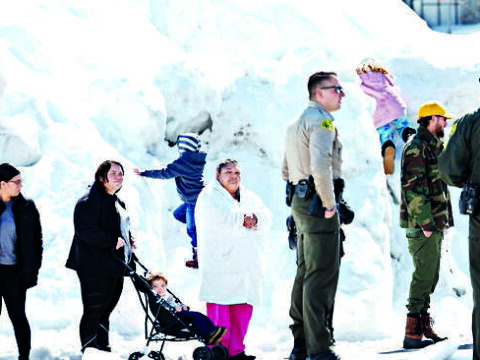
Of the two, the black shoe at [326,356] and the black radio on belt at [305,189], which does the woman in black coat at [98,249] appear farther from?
the black shoe at [326,356]

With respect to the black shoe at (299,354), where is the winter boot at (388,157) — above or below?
above

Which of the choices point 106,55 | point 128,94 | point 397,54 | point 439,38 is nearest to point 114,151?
point 128,94

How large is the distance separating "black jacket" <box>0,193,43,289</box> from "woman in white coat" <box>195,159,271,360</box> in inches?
51.1

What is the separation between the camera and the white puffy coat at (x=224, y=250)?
784 cm

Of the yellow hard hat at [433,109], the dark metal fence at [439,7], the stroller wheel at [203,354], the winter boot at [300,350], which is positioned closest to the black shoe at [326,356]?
the winter boot at [300,350]

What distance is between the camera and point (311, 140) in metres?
6.46

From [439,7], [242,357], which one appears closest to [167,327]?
[242,357]

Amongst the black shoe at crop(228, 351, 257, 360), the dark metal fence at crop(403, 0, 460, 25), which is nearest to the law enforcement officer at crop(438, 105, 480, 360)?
the black shoe at crop(228, 351, 257, 360)

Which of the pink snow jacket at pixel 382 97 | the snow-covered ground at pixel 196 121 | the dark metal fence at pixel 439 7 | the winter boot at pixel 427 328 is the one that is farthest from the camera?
the dark metal fence at pixel 439 7

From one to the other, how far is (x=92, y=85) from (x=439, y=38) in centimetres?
583

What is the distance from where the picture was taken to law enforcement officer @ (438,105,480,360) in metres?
5.93

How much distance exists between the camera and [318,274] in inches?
257

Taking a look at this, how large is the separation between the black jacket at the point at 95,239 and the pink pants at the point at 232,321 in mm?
818

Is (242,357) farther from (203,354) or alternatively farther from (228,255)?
(228,255)
